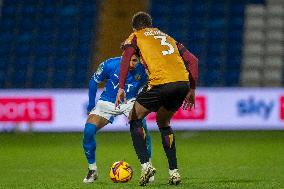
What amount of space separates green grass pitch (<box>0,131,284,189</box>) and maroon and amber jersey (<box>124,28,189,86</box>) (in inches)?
41.8

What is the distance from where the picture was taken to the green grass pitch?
8.95 m

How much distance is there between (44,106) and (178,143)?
385cm

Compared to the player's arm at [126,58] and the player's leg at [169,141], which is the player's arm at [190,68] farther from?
the player's arm at [126,58]

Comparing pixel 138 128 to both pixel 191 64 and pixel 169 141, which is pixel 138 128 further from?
pixel 191 64

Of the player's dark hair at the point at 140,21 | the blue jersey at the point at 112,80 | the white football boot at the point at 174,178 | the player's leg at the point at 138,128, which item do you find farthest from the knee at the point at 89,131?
the player's dark hair at the point at 140,21

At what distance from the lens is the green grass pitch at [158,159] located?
8.95 metres

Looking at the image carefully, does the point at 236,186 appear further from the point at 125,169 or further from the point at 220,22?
the point at 220,22

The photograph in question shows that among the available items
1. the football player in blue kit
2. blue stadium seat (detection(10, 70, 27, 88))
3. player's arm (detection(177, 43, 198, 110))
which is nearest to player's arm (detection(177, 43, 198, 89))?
player's arm (detection(177, 43, 198, 110))

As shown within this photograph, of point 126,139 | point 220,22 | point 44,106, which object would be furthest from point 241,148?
point 220,22

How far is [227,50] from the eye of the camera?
21.6 m

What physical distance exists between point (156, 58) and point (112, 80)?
1.33 m

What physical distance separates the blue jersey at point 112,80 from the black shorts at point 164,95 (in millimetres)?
1041

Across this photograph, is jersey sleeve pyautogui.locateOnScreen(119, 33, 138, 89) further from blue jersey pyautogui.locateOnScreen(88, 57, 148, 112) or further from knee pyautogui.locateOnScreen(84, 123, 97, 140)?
knee pyautogui.locateOnScreen(84, 123, 97, 140)

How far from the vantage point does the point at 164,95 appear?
8203mm
